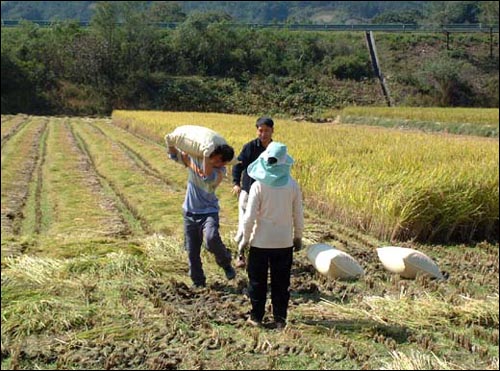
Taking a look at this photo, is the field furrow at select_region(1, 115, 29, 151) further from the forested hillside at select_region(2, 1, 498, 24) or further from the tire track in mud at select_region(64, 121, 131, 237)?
the forested hillside at select_region(2, 1, 498, 24)

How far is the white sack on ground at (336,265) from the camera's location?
18.7 ft

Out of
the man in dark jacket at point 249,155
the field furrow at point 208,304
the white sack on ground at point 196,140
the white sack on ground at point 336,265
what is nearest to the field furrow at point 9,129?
the field furrow at point 208,304

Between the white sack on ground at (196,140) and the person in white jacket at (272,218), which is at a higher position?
the white sack on ground at (196,140)

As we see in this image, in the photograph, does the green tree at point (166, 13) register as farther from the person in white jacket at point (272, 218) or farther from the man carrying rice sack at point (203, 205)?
the person in white jacket at point (272, 218)

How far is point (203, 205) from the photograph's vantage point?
5258 mm

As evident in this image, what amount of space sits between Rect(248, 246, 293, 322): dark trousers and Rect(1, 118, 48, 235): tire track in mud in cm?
413

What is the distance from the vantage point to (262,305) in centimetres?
456

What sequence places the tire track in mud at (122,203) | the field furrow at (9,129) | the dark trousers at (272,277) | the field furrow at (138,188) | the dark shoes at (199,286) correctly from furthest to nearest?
1. the field furrow at (9,129)
2. the field furrow at (138,188)
3. the tire track in mud at (122,203)
4. the dark shoes at (199,286)
5. the dark trousers at (272,277)

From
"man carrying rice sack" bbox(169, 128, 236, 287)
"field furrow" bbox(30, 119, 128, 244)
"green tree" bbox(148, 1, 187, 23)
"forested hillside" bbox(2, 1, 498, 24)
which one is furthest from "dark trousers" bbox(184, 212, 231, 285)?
"forested hillside" bbox(2, 1, 498, 24)

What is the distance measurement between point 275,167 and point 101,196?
6.26 meters

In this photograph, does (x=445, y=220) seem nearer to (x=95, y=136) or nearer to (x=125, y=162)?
(x=125, y=162)

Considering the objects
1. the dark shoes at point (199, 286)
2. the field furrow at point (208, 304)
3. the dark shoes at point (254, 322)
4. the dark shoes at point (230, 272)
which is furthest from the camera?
the dark shoes at point (230, 272)

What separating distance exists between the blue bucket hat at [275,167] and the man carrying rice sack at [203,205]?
31.4 inches

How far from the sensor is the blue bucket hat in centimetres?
427
